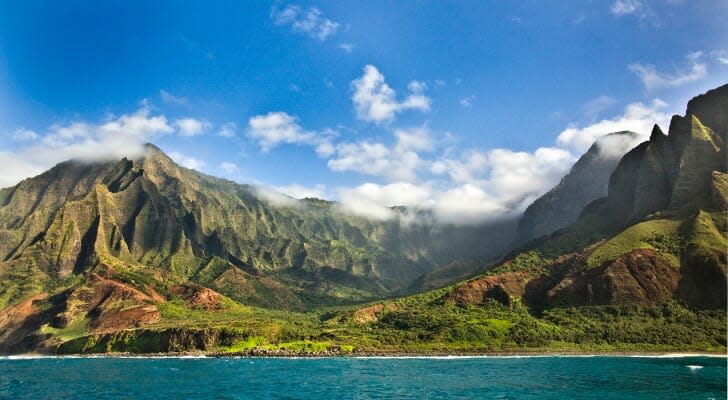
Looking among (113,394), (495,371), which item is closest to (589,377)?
(495,371)

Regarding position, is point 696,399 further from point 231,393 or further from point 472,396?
point 231,393

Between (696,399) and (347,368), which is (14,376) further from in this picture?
(696,399)

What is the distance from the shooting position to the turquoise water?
116m

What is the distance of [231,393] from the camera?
396 ft

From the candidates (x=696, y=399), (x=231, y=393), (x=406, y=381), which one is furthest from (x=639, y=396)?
(x=231, y=393)

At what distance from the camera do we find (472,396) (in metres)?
112

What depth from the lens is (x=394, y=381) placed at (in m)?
A: 139

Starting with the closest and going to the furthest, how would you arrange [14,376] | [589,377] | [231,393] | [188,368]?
[231,393] → [589,377] → [14,376] → [188,368]

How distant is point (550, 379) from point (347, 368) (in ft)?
215

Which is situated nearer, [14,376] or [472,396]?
[472,396]

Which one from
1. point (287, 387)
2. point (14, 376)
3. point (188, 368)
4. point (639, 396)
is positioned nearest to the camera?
point (639, 396)

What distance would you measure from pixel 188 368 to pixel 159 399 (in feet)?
239

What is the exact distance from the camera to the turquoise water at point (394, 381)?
11569 centimetres

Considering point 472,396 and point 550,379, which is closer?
point 472,396
